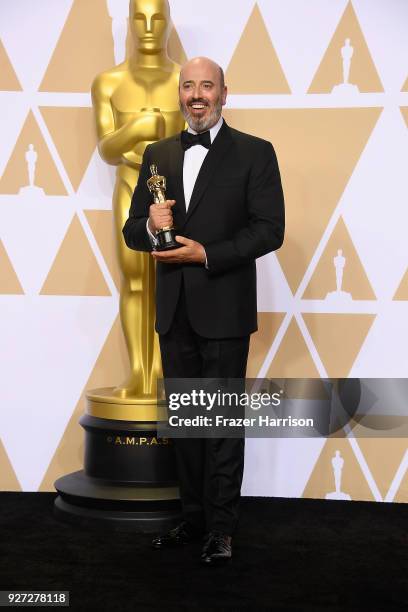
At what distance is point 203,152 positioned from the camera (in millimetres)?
2887

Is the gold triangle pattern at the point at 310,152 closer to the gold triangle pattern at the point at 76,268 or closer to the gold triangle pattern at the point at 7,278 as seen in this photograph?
the gold triangle pattern at the point at 76,268

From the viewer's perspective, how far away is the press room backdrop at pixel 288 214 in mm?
3777

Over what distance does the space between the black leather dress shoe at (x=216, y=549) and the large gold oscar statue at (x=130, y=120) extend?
0.73m

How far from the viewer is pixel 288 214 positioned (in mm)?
3818

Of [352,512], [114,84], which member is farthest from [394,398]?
[114,84]

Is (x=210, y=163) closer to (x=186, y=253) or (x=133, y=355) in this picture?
(x=186, y=253)

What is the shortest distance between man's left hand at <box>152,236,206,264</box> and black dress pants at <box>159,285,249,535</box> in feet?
0.43

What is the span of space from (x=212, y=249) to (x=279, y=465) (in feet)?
4.94

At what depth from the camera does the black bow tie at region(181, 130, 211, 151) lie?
9.32ft

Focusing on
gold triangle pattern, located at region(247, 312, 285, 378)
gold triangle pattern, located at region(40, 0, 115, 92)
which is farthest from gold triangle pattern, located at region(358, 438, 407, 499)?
gold triangle pattern, located at region(40, 0, 115, 92)

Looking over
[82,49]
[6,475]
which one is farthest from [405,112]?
[6,475]

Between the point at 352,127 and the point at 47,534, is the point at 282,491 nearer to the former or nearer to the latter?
the point at 47,534

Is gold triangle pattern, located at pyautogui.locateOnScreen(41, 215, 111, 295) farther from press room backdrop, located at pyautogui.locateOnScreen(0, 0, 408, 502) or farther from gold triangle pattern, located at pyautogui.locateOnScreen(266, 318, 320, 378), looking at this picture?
gold triangle pattern, located at pyautogui.locateOnScreen(266, 318, 320, 378)
